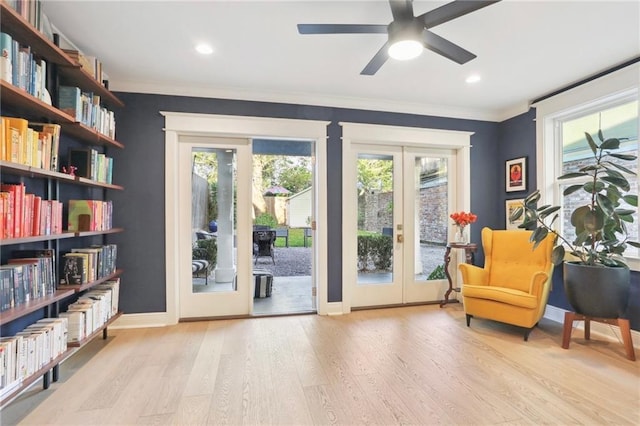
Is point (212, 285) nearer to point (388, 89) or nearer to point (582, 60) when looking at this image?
point (388, 89)

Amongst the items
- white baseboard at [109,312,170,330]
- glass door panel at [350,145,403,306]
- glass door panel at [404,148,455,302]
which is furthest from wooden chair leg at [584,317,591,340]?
white baseboard at [109,312,170,330]

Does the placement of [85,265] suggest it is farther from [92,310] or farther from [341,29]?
[341,29]

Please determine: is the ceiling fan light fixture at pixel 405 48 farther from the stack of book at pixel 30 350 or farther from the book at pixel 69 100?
the stack of book at pixel 30 350

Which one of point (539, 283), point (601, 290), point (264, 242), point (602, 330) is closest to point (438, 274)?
point (539, 283)

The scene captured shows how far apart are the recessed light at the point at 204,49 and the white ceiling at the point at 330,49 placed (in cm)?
5

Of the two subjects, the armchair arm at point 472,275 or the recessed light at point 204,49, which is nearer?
the recessed light at point 204,49

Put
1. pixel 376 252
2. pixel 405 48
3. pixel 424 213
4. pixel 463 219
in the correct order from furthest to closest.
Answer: pixel 424 213 → pixel 376 252 → pixel 463 219 → pixel 405 48

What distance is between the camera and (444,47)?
6.56ft

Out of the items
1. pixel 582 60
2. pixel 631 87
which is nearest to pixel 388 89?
pixel 582 60

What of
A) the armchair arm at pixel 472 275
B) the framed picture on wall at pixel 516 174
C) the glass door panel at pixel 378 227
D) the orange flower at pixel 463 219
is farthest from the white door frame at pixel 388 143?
the armchair arm at pixel 472 275

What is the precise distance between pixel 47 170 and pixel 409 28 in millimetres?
2400

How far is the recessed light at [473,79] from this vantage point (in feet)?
9.96

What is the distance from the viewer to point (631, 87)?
2.74 meters

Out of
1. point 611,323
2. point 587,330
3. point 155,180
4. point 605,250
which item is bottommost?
point 587,330
